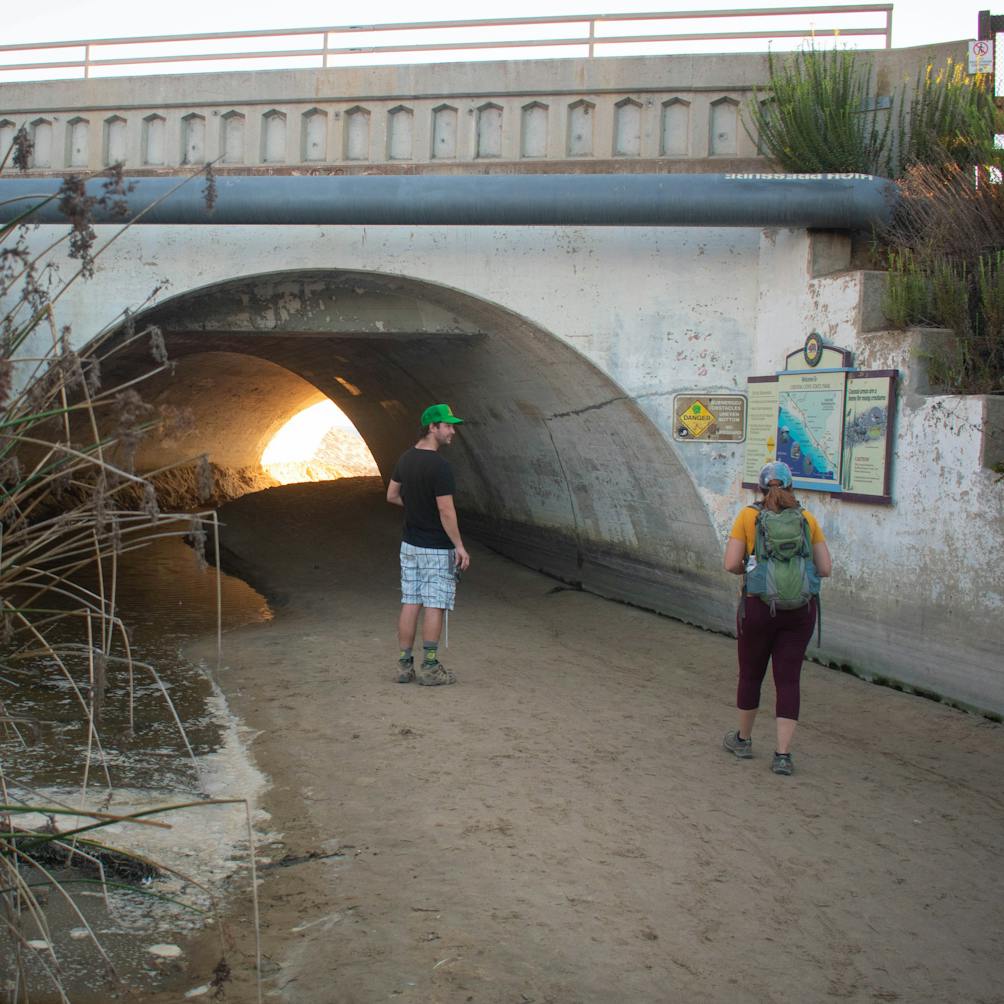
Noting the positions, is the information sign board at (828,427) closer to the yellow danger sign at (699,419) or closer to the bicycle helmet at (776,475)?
the yellow danger sign at (699,419)

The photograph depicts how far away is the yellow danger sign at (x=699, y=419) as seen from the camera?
9289 mm

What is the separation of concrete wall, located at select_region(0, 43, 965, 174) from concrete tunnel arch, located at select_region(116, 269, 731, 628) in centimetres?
112

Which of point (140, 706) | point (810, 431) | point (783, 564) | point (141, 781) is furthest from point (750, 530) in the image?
point (140, 706)

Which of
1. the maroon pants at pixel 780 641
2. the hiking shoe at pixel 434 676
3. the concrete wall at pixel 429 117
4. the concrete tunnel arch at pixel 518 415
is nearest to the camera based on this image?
the maroon pants at pixel 780 641

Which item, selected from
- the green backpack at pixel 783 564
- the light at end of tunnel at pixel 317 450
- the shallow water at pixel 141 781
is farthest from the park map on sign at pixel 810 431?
the light at end of tunnel at pixel 317 450

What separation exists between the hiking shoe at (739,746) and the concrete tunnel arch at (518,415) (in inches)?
131

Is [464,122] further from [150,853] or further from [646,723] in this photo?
[150,853]

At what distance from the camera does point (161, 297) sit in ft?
30.6

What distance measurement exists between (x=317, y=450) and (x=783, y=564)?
2212cm

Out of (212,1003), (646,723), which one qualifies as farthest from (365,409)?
(212,1003)

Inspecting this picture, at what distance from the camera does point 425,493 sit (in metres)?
7.38

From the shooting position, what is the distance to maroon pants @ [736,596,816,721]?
5.73 m

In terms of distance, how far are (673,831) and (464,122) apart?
21.5 ft

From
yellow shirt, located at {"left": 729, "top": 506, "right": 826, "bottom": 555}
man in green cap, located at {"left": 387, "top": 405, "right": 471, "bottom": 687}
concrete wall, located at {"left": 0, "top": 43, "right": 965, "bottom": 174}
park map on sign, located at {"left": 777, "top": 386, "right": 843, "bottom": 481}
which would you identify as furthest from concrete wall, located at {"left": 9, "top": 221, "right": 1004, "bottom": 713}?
man in green cap, located at {"left": 387, "top": 405, "right": 471, "bottom": 687}
